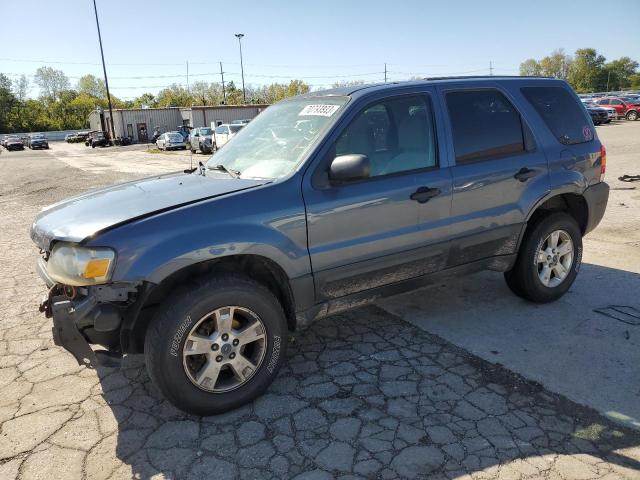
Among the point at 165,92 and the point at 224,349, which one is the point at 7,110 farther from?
the point at 224,349

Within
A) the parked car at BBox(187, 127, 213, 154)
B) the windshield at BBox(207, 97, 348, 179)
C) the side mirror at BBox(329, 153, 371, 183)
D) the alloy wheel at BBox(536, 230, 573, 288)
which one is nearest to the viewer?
the side mirror at BBox(329, 153, 371, 183)

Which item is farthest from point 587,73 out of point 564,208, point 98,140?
point 564,208

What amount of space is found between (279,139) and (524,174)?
2.01 meters

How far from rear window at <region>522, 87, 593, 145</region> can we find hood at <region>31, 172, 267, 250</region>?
2644mm

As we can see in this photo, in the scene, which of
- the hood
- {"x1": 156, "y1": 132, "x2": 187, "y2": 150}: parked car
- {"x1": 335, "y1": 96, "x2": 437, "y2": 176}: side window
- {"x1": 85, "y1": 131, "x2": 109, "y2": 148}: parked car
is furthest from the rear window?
{"x1": 85, "y1": 131, "x2": 109, "y2": 148}: parked car

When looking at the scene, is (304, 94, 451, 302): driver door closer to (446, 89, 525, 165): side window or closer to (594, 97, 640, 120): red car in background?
(446, 89, 525, 165): side window

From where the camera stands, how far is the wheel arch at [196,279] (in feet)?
9.53

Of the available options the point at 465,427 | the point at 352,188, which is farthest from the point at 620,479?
the point at 352,188

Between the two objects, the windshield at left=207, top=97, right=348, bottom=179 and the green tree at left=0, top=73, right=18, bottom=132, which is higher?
the green tree at left=0, top=73, right=18, bottom=132

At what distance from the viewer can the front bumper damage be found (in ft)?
8.87

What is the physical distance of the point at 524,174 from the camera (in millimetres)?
4055

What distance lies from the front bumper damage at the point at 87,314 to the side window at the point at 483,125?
2.53m

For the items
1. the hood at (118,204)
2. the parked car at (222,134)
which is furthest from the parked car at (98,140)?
the hood at (118,204)

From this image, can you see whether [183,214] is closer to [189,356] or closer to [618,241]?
[189,356]
